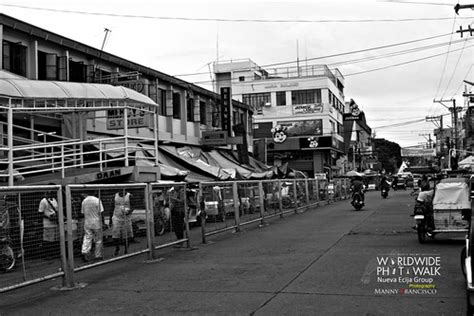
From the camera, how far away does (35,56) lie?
18.8m

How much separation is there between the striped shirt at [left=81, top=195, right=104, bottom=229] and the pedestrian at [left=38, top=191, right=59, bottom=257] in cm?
76

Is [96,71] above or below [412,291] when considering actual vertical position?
above

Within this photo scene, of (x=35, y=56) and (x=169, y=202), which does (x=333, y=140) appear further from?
(x=169, y=202)

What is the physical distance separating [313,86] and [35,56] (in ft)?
169

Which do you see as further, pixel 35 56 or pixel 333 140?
pixel 333 140

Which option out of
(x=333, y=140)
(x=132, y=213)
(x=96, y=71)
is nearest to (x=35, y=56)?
(x=96, y=71)

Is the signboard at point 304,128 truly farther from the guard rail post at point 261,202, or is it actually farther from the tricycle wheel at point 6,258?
the tricycle wheel at point 6,258

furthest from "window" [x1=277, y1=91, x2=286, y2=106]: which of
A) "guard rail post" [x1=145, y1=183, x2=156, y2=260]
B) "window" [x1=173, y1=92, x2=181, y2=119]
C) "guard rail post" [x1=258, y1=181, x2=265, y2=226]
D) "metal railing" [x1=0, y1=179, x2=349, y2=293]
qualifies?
"guard rail post" [x1=145, y1=183, x2=156, y2=260]

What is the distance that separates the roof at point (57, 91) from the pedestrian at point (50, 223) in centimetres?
585

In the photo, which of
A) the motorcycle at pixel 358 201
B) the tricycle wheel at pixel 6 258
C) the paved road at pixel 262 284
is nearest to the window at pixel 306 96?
the motorcycle at pixel 358 201

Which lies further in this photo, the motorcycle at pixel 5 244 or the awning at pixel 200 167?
the awning at pixel 200 167

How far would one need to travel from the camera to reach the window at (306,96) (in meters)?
67.8

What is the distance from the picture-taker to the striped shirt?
9.68m

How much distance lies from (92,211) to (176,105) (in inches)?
796
